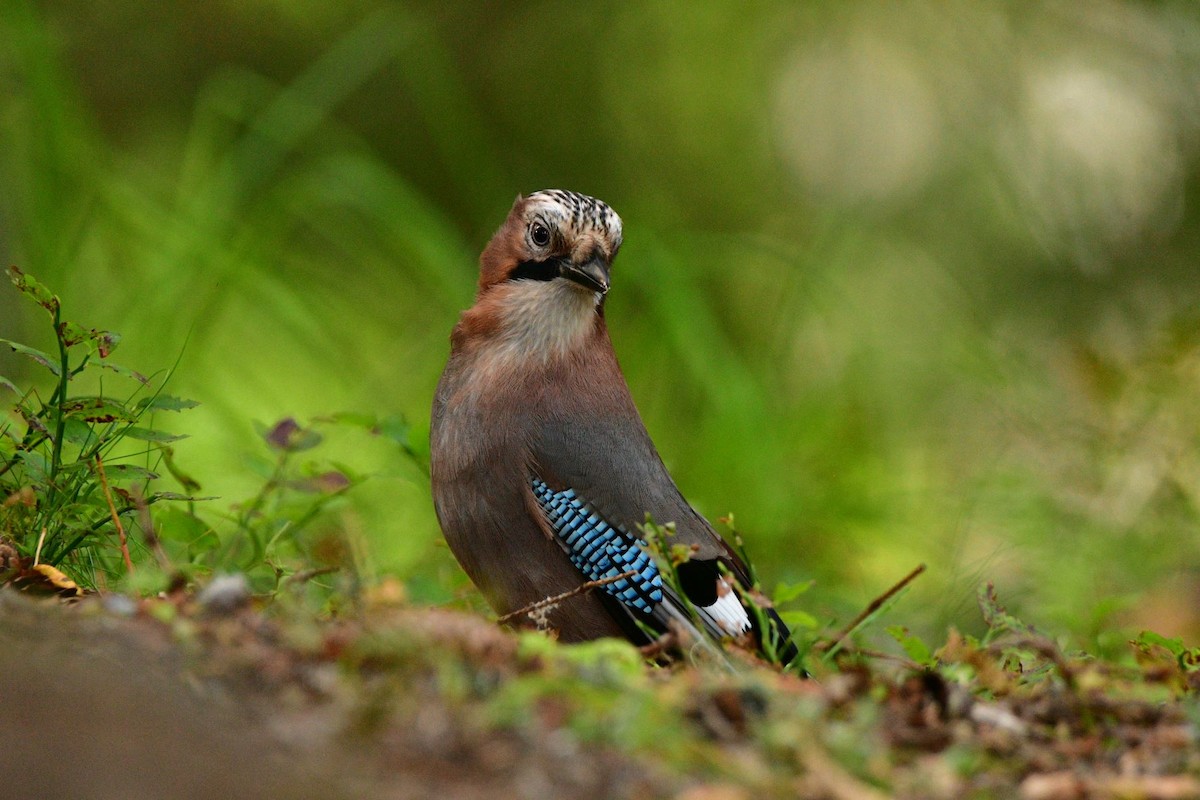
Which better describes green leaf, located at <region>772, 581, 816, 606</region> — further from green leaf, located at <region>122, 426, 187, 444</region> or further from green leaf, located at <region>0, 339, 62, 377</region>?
green leaf, located at <region>0, 339, 62, 377</region>

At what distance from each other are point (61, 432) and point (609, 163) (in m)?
6.04

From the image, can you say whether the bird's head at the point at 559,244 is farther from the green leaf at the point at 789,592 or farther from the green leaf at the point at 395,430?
the green leaf at the point at 789,592

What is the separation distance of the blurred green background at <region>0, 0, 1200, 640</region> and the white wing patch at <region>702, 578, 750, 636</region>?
0.71 m

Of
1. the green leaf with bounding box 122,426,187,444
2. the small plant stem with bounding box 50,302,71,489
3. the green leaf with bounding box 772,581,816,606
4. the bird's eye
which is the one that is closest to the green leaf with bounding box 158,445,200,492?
the green leaf with bounding box 122,426,187,444

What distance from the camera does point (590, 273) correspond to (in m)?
3.24

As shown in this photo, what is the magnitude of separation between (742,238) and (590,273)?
7.38 feet

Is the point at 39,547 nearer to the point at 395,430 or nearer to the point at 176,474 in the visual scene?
the point at 176,474

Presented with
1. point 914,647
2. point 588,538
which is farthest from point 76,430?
point 914,647

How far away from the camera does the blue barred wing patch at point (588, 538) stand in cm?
293

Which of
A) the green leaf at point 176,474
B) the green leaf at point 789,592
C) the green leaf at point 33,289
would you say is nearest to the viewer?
the green leaf at point 33,289

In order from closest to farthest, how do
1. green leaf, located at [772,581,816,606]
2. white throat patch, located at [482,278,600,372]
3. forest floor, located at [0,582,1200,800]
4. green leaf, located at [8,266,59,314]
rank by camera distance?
forest floor, located at [0,582,1200,800]
green leaf, located at [8,266,59,314]
green leaf, located at [772,581,816,606]
white throat patch, located at [482,278,600,372]

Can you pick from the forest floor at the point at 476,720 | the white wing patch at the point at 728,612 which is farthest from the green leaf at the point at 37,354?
the white wing patch at the point at 728,612

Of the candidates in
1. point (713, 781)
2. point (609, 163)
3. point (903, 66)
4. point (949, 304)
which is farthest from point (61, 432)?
point (903, 66)

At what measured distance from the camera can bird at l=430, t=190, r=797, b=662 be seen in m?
2.92
